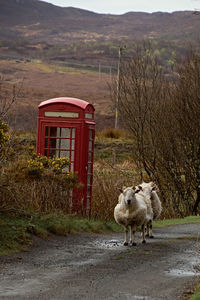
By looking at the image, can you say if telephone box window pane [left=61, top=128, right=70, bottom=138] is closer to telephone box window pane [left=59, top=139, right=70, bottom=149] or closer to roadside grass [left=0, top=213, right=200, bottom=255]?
telephone box window pane [left=59, top=139, right=70, bottom=149]

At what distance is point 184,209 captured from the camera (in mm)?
20469

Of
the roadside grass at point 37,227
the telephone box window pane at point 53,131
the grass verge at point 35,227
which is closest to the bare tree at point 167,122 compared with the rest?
the telephone box window pane at point 53,131

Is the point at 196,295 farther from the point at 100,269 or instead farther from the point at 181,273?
the point at 100,269

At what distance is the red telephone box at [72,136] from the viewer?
1462cm

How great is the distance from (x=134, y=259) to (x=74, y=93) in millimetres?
93279

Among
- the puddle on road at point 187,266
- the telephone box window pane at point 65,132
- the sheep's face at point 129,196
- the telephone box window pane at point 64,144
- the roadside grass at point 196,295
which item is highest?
the telephone box window pane at point 65,132

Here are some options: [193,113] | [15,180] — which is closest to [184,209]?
[193,113]

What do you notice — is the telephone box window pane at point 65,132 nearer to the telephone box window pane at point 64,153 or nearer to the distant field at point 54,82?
the telephone box window pane at point 64,153

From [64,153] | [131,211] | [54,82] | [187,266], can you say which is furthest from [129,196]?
[54,82]

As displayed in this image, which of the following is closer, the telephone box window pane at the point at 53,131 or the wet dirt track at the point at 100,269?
the wet dirt track at the point at 100,269

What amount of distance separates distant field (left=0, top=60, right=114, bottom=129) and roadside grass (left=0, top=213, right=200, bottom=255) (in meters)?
70.6

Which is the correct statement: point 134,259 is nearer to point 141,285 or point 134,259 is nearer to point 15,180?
point 141,285

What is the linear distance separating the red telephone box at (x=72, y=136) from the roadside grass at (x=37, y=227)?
99 centimetres

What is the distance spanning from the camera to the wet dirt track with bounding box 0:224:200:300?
304 inches
